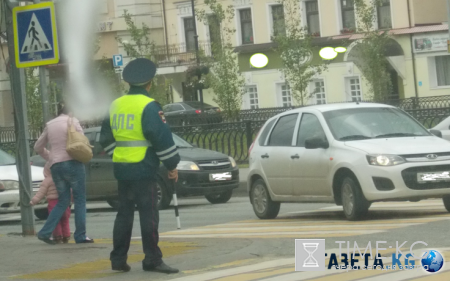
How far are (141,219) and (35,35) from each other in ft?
15.6

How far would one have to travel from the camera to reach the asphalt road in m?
8.84

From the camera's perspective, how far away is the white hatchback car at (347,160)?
1288 centimetres

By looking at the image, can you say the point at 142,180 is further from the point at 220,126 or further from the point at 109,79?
the point at 220,126

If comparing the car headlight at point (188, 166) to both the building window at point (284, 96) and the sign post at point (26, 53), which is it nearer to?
the sign post at point (26, 53)

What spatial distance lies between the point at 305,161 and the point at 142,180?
17.2 ft

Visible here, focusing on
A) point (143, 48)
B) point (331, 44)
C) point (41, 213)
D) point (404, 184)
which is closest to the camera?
point (404, 184)

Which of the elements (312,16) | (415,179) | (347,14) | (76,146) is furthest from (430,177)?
(312,16)

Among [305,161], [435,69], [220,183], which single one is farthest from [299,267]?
[435,69]

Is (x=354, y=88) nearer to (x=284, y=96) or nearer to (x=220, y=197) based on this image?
(x=284, y=96)

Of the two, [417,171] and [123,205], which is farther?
[417,171]

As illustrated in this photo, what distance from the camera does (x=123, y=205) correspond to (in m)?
9.33

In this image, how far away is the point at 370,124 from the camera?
14.1m

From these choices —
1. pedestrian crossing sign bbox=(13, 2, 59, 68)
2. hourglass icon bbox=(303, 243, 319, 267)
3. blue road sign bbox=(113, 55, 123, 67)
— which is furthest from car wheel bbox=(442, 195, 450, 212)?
blue road sign bbox=(113, 55, 123, 67)

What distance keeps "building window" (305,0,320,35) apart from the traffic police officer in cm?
4616
